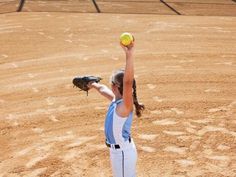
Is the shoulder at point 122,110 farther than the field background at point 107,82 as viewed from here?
No

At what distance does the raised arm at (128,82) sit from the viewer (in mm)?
3895

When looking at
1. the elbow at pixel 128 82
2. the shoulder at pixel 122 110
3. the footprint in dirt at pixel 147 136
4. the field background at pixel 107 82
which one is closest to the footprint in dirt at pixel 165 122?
the field background at pixel 107 82

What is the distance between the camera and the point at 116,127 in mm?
4285

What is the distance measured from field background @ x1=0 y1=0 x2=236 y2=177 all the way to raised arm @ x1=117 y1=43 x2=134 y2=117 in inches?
97.9

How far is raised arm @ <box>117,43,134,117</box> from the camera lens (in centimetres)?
389

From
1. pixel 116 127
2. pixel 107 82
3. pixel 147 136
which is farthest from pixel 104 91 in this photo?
pixel 107 82

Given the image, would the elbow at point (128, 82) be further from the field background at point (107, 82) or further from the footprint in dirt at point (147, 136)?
the footprint in dirt at point (147, 136)

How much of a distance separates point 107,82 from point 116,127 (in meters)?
5.55

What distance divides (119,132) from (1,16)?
13003mm

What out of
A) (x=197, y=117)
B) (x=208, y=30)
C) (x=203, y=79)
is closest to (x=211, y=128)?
(x=197, y=117)

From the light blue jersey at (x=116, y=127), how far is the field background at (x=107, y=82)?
211cm

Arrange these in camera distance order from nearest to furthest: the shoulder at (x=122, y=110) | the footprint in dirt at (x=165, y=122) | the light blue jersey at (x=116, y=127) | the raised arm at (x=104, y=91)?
the shoulder at (x=122, y=110) → the light blue jersey at (x=116, y=127) → the raised arm at (x=104, y=91) → the footprint in dirt at (x=165, y=122)

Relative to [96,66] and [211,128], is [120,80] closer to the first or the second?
[211,128]

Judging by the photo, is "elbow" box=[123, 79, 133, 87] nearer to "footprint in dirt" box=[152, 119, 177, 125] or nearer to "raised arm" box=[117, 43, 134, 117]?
"raised arm" box=[117, 43, 134, 117]
